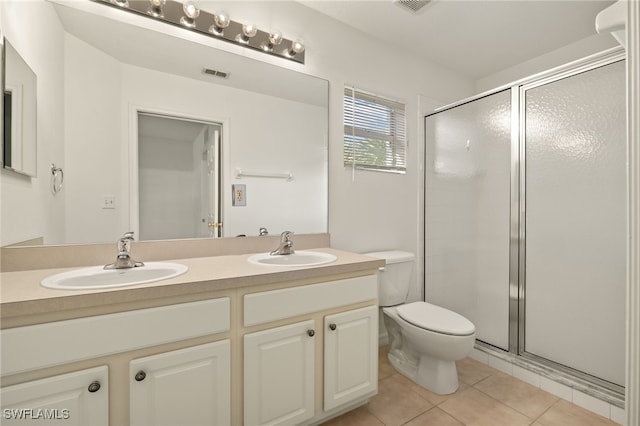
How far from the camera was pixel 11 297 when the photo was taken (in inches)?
32.5

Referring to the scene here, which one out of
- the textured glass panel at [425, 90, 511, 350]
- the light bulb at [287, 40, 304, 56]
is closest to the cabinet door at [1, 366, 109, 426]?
the light bulb at [287, 40, 304, 56]

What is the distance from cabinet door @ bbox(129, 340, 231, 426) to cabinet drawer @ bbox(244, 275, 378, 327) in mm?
167

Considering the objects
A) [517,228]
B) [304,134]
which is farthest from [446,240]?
[304,134]

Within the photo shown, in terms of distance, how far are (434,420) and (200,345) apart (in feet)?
4.22

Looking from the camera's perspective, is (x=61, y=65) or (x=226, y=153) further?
(x=226, y=153)

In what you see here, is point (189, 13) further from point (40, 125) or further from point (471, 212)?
point (471, 212)

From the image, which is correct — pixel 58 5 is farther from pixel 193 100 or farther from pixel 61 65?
pixel 193 100

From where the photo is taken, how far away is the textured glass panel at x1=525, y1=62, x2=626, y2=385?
164 centimetres

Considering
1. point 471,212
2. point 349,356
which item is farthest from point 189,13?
point 471,212

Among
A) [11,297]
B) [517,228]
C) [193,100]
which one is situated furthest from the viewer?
[517,228]

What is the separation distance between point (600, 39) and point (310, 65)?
2.19 m

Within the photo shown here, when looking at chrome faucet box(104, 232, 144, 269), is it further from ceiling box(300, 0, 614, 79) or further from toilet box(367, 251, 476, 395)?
ceiling box(300, 0, 614, 79)

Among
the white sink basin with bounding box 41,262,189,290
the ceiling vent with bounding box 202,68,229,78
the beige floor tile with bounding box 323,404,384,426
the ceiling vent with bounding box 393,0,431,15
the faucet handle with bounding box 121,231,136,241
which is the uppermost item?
the ceiling vent with bounding box 393,0,431,15

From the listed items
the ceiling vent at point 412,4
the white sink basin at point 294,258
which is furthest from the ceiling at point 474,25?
the white sink basin at point 294,258
